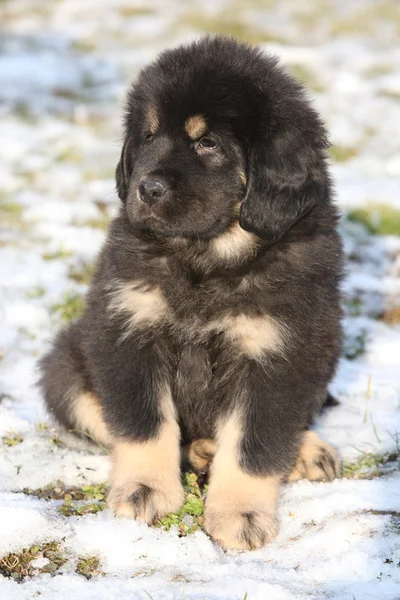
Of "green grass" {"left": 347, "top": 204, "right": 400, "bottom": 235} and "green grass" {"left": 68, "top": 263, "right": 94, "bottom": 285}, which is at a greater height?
"green grass" {"left": 347, "top": 204, "right": 400, "bottom": 235}

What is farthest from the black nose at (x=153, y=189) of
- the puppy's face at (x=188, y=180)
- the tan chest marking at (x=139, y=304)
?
the tan chest marking at (x=139, y=304)

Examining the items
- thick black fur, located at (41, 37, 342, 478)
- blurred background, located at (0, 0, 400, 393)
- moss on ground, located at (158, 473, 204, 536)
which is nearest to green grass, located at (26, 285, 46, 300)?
blurred background, located at (0, 0, 400, 393)

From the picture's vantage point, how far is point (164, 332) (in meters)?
3.04

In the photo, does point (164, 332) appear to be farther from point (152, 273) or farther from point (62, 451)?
point (62, 451)

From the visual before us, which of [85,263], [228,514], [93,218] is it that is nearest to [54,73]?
[93,218]

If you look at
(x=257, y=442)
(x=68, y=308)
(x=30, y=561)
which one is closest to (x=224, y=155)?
(x=257, y=442)

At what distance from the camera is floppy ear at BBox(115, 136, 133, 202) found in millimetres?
3322

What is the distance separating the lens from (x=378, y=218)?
6.27 m

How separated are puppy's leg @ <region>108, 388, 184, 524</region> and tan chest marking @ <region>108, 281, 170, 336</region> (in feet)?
0.91

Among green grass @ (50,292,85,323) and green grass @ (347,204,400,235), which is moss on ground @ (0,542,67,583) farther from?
green grass @ (347,204,400,235)

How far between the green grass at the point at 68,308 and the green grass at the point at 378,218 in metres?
2.46

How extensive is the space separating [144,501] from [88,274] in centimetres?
260

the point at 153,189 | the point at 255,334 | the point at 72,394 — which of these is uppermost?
the point at 153,189

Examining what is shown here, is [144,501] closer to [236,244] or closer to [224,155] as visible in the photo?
[236,244]
